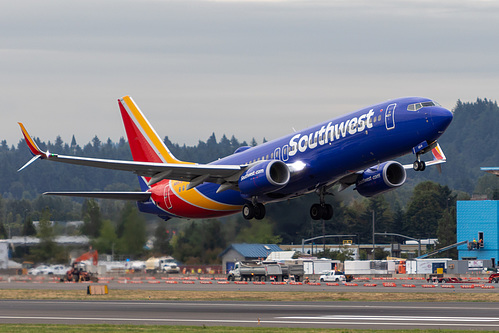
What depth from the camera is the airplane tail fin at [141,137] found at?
74188 mm

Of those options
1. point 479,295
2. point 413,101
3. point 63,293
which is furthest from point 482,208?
point 413,101

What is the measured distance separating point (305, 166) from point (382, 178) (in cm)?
619

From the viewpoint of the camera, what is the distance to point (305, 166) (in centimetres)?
5766

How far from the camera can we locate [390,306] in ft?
194

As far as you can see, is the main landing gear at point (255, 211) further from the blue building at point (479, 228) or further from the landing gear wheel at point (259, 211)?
the blue building at point (479, 228)

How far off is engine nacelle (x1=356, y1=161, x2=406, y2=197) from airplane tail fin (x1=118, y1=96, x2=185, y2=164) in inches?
700

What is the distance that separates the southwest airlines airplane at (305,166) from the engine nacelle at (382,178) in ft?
0.11

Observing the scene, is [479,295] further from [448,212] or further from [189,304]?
[448,212]

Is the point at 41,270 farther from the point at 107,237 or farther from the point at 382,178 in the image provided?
the point at 382,178

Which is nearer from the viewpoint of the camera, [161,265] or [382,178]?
[382,178]

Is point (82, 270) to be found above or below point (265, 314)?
above

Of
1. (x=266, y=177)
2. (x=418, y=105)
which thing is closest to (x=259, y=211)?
(x=266, y=177)

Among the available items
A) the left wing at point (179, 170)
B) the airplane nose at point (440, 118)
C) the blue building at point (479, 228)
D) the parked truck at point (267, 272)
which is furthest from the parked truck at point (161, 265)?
the blue building at point (479, 228)

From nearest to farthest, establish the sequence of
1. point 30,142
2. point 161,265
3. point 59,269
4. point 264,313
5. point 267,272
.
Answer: point 264,313, point 30,142, point 161,265, point 59,269, point 267,272
